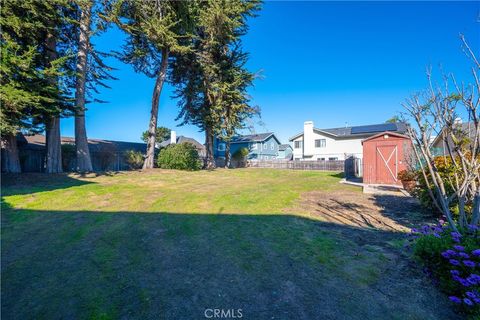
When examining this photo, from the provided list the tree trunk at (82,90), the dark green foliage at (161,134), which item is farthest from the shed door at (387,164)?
the dark green foliage at (161,134)

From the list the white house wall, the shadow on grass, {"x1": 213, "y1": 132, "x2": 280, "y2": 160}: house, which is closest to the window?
the white house wall

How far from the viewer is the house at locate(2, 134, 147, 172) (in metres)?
15.9

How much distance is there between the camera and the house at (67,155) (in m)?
15.9

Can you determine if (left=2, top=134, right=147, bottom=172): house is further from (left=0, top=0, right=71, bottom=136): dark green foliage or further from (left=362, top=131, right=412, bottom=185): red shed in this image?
(left=362, top=131, right=412, bottom=185): red shed

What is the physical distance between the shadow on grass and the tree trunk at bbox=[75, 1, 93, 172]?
9388 mm

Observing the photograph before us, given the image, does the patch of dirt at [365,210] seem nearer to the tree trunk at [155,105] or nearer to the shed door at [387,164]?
the shed door at [387,164]

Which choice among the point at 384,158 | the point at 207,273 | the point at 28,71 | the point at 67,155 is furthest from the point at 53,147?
the point at 384,158

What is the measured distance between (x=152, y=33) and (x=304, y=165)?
63.4 ft

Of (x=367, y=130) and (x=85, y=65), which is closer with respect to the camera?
(x=85, y=65)

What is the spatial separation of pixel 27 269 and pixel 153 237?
1831 mm

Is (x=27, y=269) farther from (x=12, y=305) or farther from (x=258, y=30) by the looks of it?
(x=258, y=30)

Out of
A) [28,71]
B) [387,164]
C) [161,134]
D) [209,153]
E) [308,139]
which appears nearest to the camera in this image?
[28,71]

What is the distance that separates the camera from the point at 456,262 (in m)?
2.55

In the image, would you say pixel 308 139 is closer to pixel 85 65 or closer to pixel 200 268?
pixel 85 65
